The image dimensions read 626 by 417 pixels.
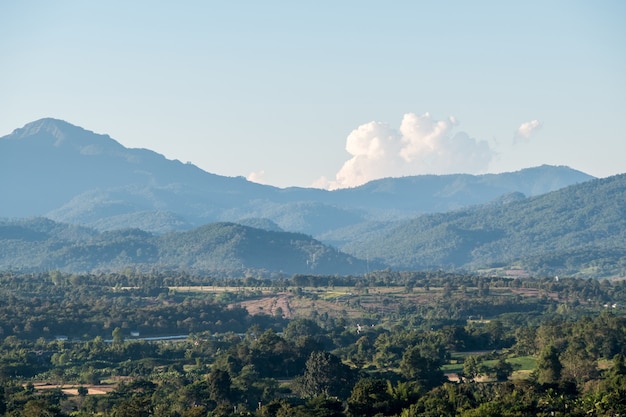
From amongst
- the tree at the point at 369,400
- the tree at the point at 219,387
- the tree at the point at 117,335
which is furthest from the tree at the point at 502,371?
the tree at the point at 117,335

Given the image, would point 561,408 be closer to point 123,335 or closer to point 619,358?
point 619,358

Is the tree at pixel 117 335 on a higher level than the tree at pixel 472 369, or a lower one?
higher

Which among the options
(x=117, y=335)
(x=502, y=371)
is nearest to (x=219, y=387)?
(x=502, y=371)

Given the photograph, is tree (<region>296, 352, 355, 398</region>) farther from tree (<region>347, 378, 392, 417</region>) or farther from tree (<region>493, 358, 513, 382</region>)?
tree (<region>493, 358, 513, 382</region>)

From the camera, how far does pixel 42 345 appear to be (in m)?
126

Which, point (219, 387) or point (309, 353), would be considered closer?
point (219, 387)

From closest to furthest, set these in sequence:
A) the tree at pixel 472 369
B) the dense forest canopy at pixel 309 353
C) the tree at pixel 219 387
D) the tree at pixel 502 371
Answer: the dense forest canopy at pixel 309 353
the tree at pixel 219 387
the tree at pixel 502 371
the tree at pixel 472 369

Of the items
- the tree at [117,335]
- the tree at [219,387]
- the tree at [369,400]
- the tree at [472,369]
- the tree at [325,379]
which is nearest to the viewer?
the tree at [369,400]

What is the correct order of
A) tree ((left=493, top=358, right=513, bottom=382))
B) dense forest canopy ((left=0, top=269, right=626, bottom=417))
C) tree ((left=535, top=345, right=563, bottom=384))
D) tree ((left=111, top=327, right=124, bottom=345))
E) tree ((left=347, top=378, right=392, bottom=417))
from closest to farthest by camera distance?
tree ((left=347, top=378, right=392, bottom=417))
dense forest canopy ((left=0, top=269, right=626, bottom=417))
tree ((left=535, top=345, right=563, bottom=384))
tree ((left=493, top=358, right=513, bottom=382))
tree ((left=111, top=327, right=124, bottom=345))

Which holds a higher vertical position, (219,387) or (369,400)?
(219,387)

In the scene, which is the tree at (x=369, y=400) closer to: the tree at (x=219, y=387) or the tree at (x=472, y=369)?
the tree at (x=219, y=387)

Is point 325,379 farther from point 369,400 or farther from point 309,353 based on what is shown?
point 309,353

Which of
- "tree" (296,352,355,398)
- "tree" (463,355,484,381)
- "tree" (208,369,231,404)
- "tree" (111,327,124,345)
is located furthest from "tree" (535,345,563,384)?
Result: "tree" (111,327,124,345)

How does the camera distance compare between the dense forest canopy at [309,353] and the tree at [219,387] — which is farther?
the tree at [219,387]
